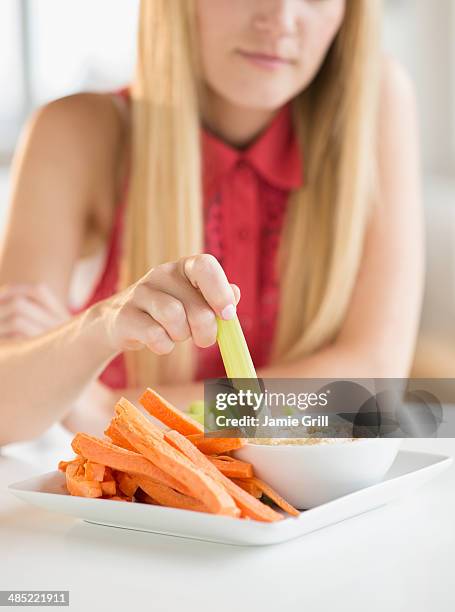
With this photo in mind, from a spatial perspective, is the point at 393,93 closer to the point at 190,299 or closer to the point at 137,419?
the point at 190,299

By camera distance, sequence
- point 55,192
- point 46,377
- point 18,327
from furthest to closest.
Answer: point 55,192
point 18,327
point 46,377

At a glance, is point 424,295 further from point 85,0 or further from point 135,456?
point 135,456

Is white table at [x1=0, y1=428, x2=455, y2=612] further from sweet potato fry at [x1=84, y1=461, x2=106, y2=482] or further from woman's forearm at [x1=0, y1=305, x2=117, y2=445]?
woman's forearm at [x1=0, y1=305, x2=117, y2=445]

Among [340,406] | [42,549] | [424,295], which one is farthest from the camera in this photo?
[424,295]

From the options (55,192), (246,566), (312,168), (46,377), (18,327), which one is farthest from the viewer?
(312,168)

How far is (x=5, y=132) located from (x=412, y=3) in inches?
58.2

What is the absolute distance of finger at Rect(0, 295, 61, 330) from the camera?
51.2 inches

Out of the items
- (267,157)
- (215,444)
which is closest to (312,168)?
(267,157)

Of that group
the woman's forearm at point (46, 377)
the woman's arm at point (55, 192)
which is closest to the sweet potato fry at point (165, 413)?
the woman's forearm at point (46, 377)

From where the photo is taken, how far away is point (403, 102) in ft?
5.69

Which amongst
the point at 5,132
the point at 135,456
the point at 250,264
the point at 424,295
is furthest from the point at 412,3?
the point at 135,456

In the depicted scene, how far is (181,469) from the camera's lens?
0.61m

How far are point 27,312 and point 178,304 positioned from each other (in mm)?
622

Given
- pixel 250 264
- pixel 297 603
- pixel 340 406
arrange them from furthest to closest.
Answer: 1. pixel 250 264
2. pixel 340 406
3. pixel 297 603
